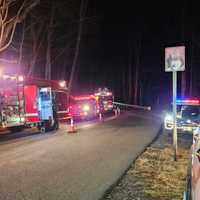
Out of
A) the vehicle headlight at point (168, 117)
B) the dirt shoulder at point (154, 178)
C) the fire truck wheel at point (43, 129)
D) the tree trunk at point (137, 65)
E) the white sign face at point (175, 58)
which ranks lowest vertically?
the dirt shoulder at point (154, 178)

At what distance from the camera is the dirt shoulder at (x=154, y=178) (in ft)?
25.9

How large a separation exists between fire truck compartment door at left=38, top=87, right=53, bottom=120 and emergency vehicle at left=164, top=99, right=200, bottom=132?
663cm

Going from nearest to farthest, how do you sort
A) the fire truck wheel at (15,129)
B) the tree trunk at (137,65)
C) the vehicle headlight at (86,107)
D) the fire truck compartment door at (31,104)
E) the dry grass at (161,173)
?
the dry grass at (161,173) → the fire truck wheel at (15,129) → the fire truck compartment door at (31,104) → the vehicle headlight at (86,107) → the tree trunk at (137,65)

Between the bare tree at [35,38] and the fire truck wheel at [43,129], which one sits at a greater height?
the bare tree at [35,38]

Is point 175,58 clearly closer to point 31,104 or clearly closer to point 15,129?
point 31,104

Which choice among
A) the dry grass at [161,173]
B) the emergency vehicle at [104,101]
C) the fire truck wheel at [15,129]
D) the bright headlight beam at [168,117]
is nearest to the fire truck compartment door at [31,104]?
the fire truck wheel at [15,129]

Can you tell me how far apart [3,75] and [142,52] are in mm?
53588

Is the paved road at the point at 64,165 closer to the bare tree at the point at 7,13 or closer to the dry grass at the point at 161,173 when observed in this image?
the dry grass at the point at 161,173

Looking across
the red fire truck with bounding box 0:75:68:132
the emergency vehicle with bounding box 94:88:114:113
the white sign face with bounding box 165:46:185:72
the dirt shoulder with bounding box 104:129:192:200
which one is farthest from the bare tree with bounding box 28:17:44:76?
the white sign face with bounding box 165:46:185:72

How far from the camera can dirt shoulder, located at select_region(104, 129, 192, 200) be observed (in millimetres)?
7902

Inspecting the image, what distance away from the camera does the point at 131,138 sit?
57.3 ft

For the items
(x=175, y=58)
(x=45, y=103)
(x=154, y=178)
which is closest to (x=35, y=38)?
(x=45, y=103)

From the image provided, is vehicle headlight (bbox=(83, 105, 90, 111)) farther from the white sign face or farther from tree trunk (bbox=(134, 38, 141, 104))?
tree trunk (bbox=(134, 38, 141, 104))

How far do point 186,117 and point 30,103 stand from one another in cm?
823
